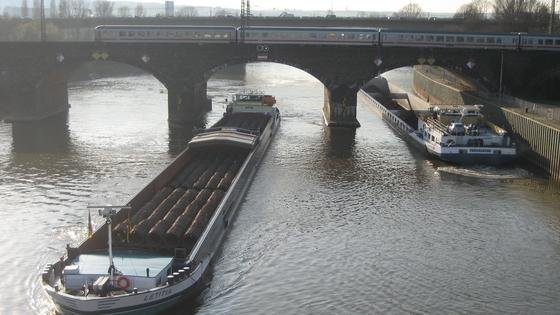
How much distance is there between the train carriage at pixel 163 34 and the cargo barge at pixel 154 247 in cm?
2729

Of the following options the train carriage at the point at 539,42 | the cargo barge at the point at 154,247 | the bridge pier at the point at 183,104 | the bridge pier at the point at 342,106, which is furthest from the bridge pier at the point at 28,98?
the train carriage at the point at 539,42

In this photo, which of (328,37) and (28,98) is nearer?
(328,37)

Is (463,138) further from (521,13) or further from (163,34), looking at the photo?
(521,13)

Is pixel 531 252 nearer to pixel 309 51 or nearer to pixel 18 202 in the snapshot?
pixel 18 202

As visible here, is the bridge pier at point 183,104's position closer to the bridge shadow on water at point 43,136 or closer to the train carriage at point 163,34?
the train carriage at point 163,34

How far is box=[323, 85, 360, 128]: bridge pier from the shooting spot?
6469 cm

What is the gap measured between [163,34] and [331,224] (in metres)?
38.6

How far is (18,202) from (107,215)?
56.2 ft

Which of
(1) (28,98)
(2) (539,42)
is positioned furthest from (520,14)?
(1) (28,98)

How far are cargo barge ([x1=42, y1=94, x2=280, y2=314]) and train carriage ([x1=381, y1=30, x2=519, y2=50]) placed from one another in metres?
28.8

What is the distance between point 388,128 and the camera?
65.3 m

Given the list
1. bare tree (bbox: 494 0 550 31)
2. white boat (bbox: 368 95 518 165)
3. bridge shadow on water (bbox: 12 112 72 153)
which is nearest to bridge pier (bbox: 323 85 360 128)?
white boat (bbox: 368 95 518 165)

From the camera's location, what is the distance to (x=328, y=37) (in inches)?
2520

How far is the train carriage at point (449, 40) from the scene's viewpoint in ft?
210
